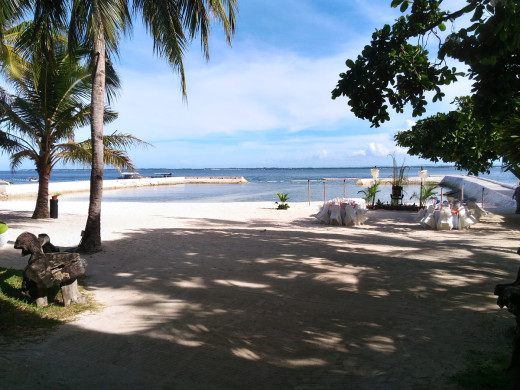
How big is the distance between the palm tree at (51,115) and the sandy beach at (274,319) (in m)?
4.50

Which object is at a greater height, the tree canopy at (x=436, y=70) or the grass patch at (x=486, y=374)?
the tree canopy at (x=436, y=70)

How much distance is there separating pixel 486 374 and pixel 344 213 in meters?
8.81

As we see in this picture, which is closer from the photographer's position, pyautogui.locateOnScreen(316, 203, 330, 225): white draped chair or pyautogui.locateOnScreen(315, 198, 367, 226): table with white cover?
pyautogui.locateOnScreen(315, 198, 367, 226): table with white cover

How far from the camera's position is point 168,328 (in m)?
3.53

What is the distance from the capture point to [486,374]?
2.50 meters

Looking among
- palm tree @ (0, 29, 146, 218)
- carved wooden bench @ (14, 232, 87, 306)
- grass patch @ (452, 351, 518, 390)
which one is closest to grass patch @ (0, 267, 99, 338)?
carved wooden bench @ (14, 232, 87, 306)

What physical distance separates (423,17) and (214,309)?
220 inches

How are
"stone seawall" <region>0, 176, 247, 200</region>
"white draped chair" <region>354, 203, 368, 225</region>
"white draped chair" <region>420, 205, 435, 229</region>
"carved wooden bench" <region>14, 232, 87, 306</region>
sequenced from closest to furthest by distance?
1. "carved wooden bench" <region>14, 232, 87, 306</region>
2. "white draped chair" <region>420, 205, 435, 229</region>
3. "white draped chair" <region>354, 203, 368, 225</region>
4. "stone seawall" <region>0, 176, 247, 200</region>

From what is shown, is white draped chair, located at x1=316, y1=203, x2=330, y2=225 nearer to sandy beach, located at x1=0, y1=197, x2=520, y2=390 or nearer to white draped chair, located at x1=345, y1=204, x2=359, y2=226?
white draped chair, located at x1=345, y1=204, x2=359, y2=226

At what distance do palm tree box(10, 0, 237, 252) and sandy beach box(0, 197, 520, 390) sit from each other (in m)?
1.42

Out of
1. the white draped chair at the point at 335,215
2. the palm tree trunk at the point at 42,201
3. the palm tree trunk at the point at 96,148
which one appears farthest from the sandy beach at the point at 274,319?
the palm tree trunk at the point at 42,201

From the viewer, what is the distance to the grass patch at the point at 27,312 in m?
3.37

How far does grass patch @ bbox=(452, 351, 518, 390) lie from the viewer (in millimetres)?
2301

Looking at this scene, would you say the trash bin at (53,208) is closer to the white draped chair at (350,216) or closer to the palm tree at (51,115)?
the palm tree at (51,115)
